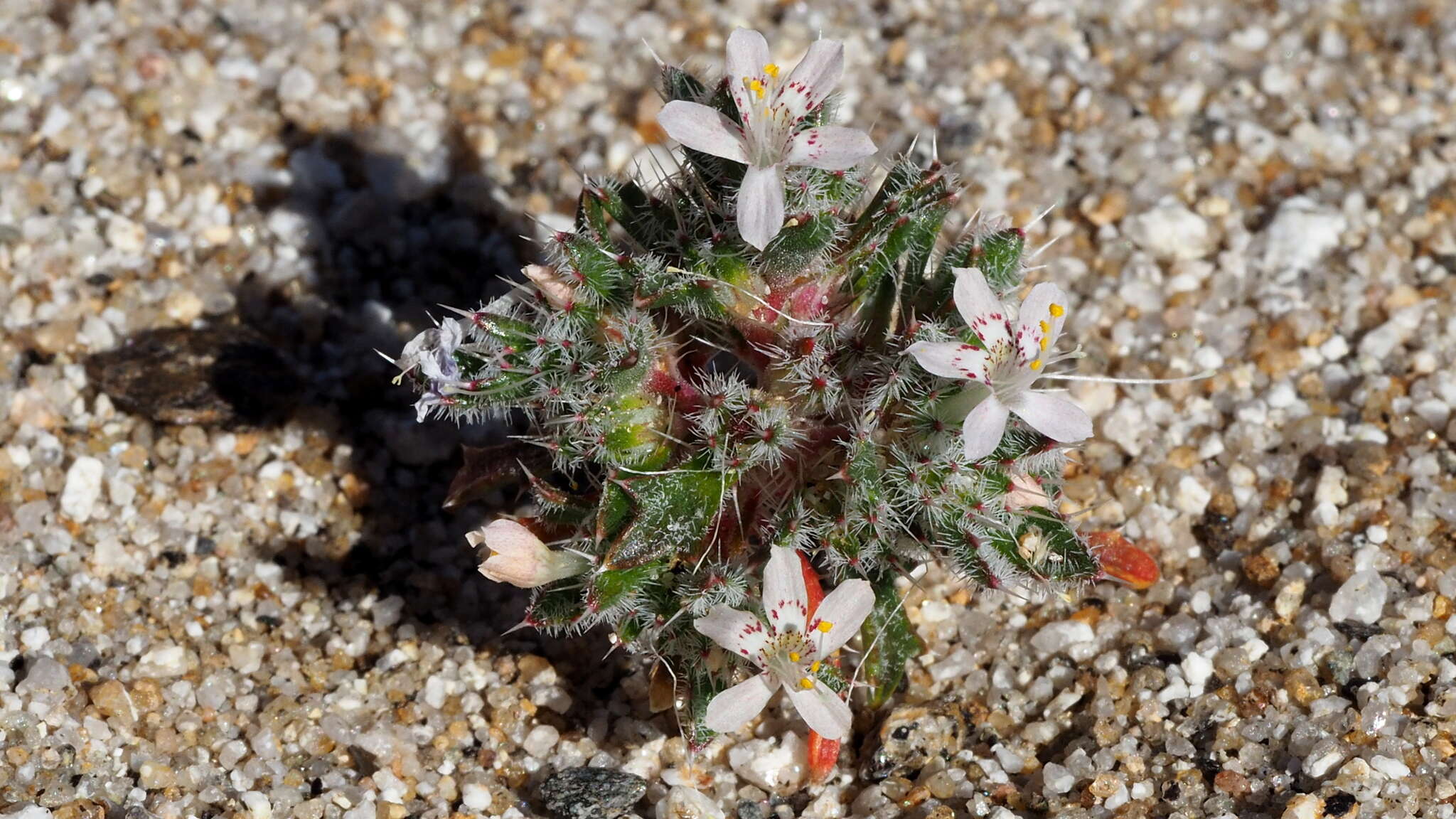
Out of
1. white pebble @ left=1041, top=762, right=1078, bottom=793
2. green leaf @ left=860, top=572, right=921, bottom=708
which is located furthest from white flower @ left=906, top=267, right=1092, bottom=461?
white pebble @ left=1041, top=762, right=1078, bottom=793

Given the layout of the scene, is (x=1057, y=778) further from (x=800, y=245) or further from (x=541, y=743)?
(x=800, y=245)

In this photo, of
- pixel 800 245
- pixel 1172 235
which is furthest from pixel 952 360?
pixel 1172 235

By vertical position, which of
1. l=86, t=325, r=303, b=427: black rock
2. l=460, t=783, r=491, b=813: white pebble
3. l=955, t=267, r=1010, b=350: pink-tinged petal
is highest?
l=955, t=267, r=1010, b=350: pink-tinged petal

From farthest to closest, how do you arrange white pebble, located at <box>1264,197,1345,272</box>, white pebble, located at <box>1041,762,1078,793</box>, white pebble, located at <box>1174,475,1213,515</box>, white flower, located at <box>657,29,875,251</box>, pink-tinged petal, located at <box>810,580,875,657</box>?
white pebble, located at <box>1264,197,1345,272</box>, white pebble, located at <box>1174,475,1213,515</box>, white pebble, located at <box>1041,762,1078,793</box>, pink-tinged petal, located at <box>810,580,875,657</box>, white flower, located at <box>657,29,875,251</box>

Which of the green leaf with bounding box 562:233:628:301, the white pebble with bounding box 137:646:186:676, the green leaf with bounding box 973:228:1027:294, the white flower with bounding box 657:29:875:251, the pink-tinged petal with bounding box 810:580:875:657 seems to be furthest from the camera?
the white pebble with bounding box 137:646:186:676

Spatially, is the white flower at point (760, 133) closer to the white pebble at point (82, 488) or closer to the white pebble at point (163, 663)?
the white pebble at point (163, 663)

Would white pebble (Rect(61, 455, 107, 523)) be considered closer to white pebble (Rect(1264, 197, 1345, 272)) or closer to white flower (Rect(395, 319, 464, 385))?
white flower (Rect(395, 319, 464, 385))

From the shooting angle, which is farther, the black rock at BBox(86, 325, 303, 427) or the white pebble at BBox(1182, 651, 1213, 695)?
the black rock at BBox(86, 325, 303, 427)

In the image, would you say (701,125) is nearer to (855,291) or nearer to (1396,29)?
(855,291)
